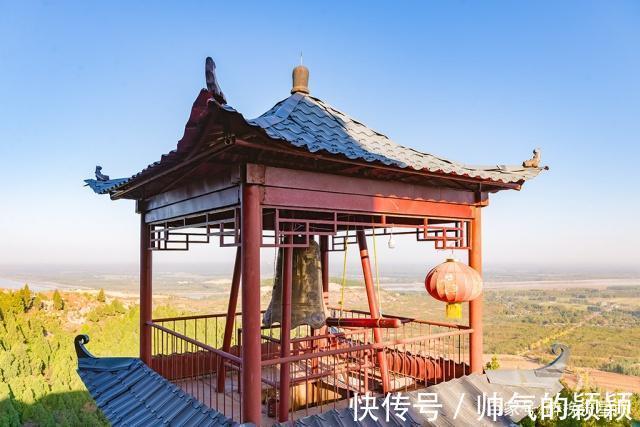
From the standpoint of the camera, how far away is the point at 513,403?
5023 millimetres

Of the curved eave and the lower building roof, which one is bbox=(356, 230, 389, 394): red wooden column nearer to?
the curved eave

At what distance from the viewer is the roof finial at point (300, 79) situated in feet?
18.9

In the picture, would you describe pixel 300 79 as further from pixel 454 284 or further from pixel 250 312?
pixel 250 312

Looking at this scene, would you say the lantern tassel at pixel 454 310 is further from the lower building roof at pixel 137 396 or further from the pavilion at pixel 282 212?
the lower building roof at pixel 137 396

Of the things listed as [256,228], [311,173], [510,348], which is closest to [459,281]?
[311,173]

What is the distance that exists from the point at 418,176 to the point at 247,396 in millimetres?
2800

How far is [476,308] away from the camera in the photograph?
5.69 meters

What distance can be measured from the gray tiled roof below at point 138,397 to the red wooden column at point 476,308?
3.24 meters

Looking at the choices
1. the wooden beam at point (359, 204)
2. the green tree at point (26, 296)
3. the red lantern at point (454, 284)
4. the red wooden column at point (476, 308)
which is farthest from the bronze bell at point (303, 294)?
the green tree at point (26, 296)

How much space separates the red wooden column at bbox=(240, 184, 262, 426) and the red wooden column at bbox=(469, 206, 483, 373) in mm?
3027

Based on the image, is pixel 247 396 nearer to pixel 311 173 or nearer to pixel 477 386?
pixel 311 173

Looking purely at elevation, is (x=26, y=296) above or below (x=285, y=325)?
below

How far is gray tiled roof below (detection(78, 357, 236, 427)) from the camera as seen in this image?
431 centimetres

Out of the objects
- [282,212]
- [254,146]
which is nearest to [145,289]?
[282,212]
